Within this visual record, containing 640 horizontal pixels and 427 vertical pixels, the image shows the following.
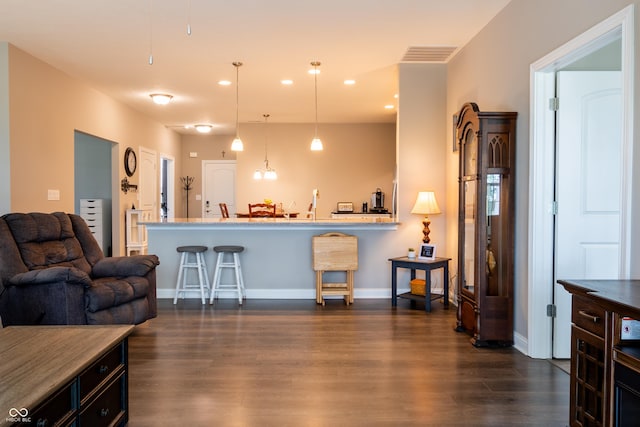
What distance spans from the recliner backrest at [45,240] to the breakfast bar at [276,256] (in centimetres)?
136

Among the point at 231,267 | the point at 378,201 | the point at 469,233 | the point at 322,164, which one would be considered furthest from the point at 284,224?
the point at 322,164

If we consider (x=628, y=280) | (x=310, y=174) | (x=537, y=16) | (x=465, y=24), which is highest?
(x=465, y=24)

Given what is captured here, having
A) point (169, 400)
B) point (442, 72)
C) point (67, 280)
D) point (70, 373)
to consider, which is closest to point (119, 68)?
point (67, 280)

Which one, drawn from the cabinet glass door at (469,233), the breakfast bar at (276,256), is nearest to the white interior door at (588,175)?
the cabinet glass door at (469,233)

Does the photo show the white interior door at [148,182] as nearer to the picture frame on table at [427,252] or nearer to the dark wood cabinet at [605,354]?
the picture frame on table at [427,252]

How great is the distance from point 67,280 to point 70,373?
2147 millimetres

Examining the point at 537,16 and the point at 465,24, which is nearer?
the point at 537,16

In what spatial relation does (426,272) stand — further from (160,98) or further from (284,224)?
(160,98)

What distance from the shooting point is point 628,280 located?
7.38ft

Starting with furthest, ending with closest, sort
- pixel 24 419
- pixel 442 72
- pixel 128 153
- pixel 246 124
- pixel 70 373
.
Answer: pixel 246 124 < pixel 128 153 < pixel 442 72 < pixel 70 373 < pixel 24 419

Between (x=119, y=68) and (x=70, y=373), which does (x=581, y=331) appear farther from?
(x=119, y=68)

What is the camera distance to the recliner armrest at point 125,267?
166 inches

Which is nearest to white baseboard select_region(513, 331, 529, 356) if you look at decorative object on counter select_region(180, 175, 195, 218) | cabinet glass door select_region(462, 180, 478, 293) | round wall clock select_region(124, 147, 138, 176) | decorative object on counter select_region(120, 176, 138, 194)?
cabinet glass door select_region(462, 180, 478, 293)

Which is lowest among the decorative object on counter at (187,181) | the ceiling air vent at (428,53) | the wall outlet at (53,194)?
the wall outlet at (53,194)
